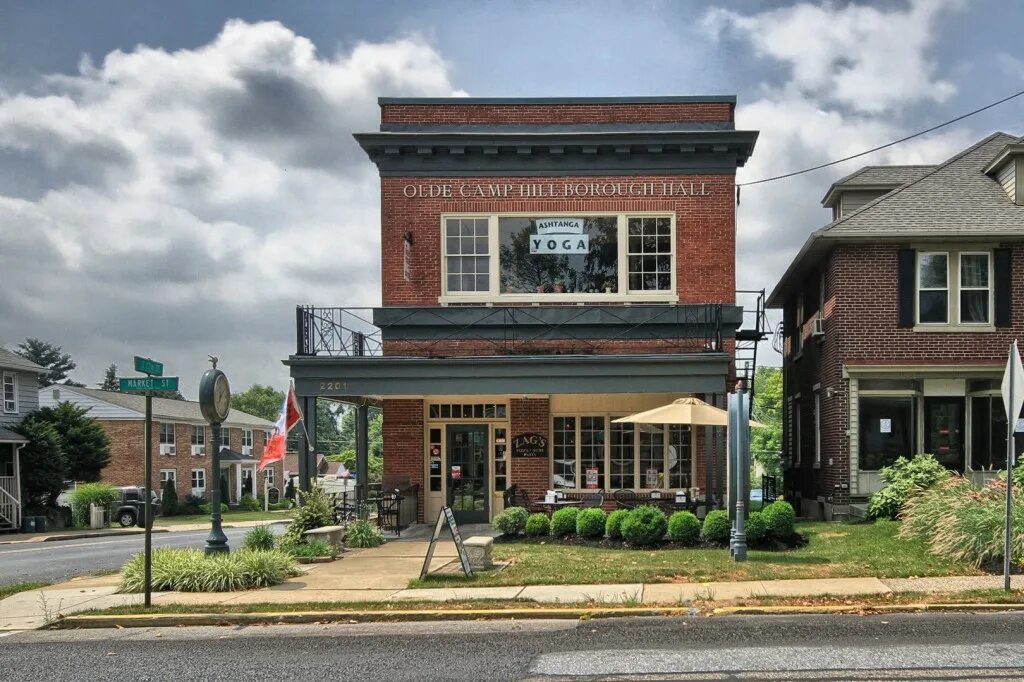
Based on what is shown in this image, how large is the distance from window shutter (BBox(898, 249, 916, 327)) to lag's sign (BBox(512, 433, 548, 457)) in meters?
7.72

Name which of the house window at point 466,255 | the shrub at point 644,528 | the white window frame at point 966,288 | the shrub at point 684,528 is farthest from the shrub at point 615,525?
the white window frame at point 966,288

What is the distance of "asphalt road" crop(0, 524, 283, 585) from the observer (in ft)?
54.4

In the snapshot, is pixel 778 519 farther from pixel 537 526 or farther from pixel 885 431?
pixel 885 431

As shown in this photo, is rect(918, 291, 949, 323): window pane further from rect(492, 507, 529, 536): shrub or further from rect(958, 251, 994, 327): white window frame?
rect(492, 507, 529, 536): shrub

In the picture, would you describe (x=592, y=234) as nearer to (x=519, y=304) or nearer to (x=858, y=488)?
(x=519, y=304)

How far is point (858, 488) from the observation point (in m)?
19.7

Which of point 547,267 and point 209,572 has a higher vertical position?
point 547,267

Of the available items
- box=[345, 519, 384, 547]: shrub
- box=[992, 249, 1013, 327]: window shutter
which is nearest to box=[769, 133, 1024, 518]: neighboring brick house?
box=[992, 249, 1013, 327]: window shutter

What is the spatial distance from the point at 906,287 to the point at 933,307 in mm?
706

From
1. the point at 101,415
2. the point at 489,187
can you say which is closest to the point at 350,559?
the point at 489,187

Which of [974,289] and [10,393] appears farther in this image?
[10,393]

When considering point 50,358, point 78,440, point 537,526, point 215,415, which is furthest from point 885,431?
point 50,358

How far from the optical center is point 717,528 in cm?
1452

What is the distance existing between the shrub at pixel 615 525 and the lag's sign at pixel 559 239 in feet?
22.1
